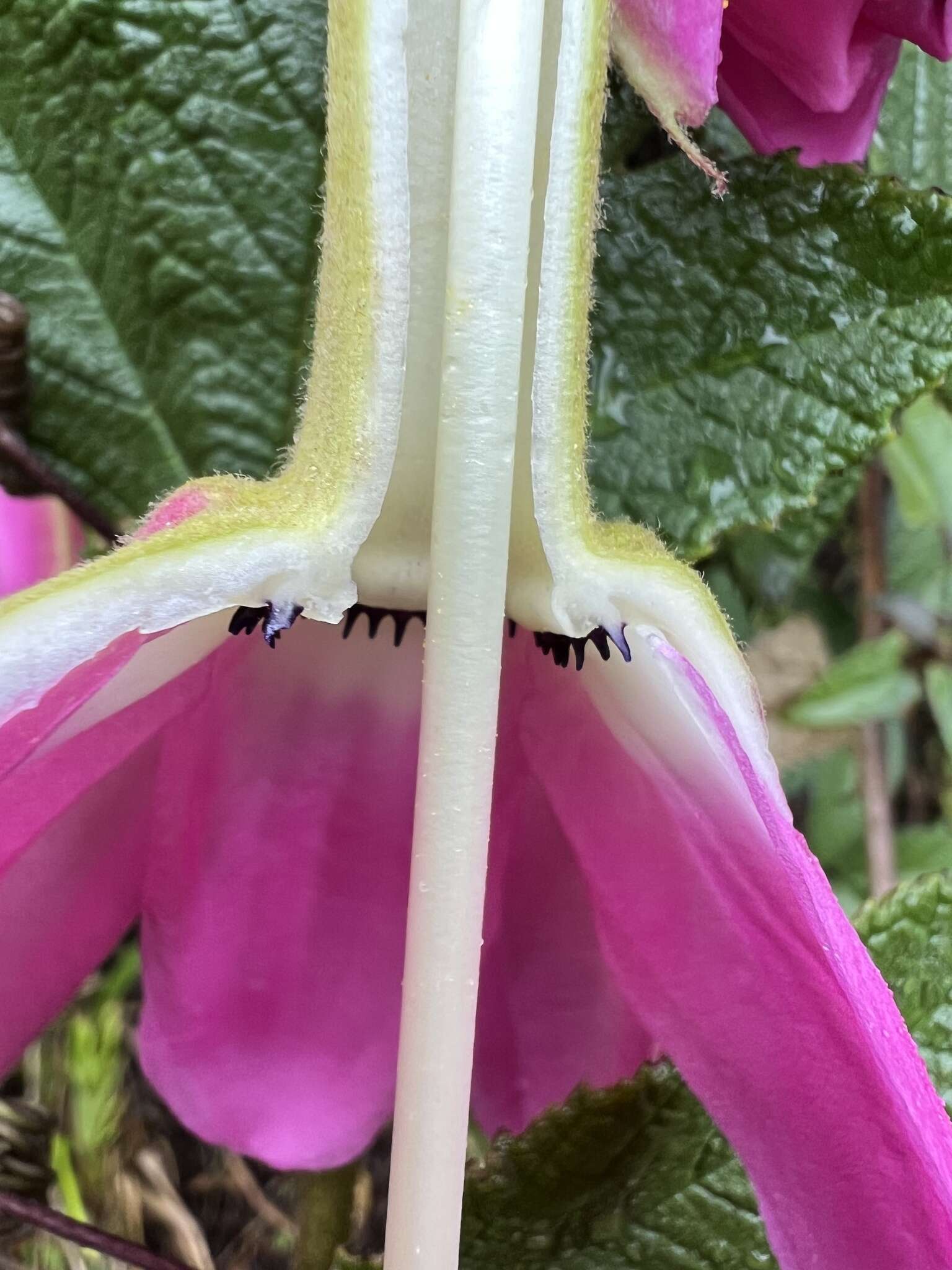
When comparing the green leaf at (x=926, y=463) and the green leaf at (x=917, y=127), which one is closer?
the green leaf at (x=917, y=127)

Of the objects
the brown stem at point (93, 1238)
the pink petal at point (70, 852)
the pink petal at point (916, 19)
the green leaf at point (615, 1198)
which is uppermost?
the pink petal at point (916, 19)

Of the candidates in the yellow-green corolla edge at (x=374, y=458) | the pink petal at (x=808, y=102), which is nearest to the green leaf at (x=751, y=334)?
the pink petal at (x=808, y=102)

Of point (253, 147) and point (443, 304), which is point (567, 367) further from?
point (253, 147)

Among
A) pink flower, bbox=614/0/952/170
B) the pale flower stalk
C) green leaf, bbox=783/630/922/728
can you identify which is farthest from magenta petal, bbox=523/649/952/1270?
green leaf, bbox=783/630/922/728

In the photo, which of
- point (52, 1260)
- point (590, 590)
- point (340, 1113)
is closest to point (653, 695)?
point (590, 590)

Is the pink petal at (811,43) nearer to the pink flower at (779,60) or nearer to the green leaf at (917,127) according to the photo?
the pink flower at (779,60)

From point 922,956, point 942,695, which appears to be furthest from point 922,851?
point 922,956

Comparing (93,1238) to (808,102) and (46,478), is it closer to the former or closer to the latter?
(46,478)
